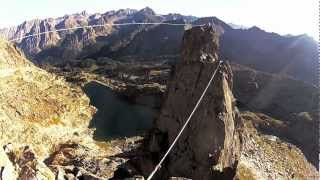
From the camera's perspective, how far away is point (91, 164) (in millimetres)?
39062

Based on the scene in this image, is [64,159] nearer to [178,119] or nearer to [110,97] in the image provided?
[178,119]

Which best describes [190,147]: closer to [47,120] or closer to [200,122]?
[200,122]

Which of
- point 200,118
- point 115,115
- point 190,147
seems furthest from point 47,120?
A: point 115,115

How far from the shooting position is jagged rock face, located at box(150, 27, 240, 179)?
34344 mm

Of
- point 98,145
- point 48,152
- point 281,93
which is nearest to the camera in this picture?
point 48,152

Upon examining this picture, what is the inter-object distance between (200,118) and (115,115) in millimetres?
84177

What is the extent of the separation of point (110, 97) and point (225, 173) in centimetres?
11198

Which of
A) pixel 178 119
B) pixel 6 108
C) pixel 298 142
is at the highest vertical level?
pixel 178 119

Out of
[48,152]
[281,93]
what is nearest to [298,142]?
[281,93]

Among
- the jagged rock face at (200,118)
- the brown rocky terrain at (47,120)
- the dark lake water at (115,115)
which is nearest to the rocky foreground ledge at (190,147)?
the jagged rock face at (200,118)

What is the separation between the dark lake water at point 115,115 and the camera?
301 ft

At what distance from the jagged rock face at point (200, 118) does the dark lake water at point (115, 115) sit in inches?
1542

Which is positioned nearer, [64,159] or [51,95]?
[64,159]

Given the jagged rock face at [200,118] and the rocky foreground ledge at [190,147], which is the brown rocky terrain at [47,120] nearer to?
the rocky foreground ledge at [190,147]
